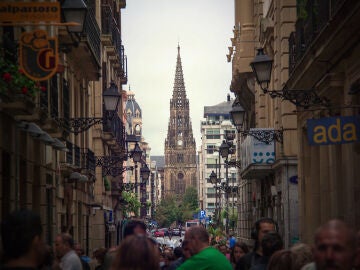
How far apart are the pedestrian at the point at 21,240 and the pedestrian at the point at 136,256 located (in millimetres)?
696

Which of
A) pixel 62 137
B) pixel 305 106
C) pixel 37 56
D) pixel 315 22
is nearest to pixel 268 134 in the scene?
pixel 62 137

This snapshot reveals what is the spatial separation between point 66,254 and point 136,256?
5584 mm

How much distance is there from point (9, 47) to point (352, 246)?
1185cm

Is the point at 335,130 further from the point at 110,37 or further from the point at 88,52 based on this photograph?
the point at 110,37

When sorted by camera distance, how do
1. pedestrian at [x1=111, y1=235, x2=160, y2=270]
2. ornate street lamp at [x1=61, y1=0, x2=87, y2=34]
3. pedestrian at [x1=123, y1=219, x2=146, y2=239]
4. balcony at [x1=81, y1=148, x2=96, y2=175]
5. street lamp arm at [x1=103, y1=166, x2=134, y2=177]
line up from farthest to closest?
street lamp arm at [x1=103, y1=166, x2=134, y2=177]
balcony at [x1=81, y1=148, x2=96, y2=175]
ornate street lamp at [x1=61, y1=0, x2=87, y2=34]
pedestrian at [x1=123, y1=219, x2=146, y2=239]
pedestrian at [x1=111, y1=235, x2=160, y2=270]

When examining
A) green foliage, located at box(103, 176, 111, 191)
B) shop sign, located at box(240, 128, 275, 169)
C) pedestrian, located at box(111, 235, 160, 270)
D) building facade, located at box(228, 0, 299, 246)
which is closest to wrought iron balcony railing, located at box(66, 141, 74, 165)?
building facade, located at box(228, 0, 299, 246)

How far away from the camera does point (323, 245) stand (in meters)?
6.57

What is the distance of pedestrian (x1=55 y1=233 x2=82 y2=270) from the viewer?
1217cm

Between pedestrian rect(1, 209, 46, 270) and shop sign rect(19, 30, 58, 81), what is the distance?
967 cm

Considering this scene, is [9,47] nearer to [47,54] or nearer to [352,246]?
[47,54]

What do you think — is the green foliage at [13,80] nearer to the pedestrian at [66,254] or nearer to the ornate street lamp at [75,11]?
the ornate street lamp at [75,11]

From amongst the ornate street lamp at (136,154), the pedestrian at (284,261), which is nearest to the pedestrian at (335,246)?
the pedestrian at (284,261)

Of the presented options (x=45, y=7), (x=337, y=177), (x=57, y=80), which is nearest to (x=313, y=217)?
(x=337, y=177)

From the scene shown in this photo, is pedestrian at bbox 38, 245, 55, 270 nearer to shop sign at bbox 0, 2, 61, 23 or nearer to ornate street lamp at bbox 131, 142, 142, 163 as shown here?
shop sign at bbox 0, 2, 61, 23
